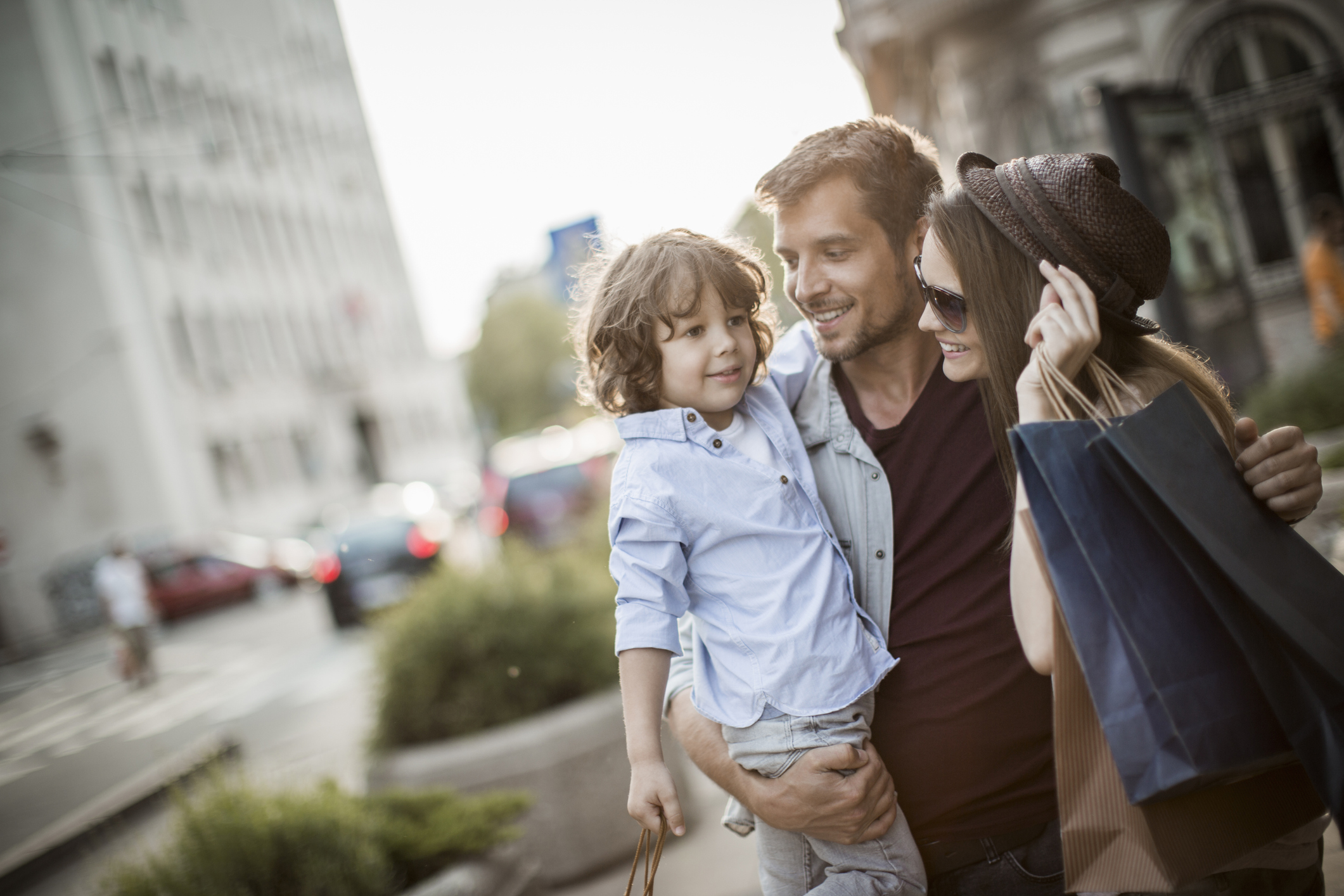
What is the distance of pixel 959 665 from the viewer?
68.8 inches

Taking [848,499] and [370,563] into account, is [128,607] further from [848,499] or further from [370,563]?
[848,499]

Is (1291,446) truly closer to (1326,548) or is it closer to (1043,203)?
(1043,203)

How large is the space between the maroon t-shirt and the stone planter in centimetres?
283

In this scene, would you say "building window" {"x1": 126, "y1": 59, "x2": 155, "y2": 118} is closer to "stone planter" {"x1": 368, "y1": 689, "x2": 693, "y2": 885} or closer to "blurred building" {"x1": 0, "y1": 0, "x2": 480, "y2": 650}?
"blurred building" {"x1": 0, "y1": 0, "x2": 480, "y2": 650}

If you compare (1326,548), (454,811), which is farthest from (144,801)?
(1326,548)

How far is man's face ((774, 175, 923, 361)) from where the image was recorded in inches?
80.7

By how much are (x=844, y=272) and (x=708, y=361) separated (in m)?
0.39

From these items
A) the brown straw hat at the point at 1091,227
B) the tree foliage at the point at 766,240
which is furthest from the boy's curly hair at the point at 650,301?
the brown straw hat at the point at 1091,227

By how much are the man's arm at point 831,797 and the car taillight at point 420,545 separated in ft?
37.3

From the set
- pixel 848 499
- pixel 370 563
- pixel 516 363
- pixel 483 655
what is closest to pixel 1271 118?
pixel 483 655

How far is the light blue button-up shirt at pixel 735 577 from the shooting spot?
1.71m

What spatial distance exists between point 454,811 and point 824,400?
2.51 m

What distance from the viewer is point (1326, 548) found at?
14.0 ft

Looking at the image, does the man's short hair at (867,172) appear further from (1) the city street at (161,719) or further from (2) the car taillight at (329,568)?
(2) the car taillight at (329,568)
